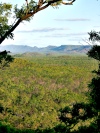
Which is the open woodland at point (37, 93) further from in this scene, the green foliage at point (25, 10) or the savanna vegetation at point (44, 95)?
the green foliage at point (25, 10)

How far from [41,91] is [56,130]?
347 ft

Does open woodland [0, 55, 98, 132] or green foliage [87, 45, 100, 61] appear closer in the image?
green foliage [87, 45, 100, 61]

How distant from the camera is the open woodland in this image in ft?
263

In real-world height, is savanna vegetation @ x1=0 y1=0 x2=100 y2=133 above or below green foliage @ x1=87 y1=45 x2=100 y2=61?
below

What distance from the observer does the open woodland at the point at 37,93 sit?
263ft

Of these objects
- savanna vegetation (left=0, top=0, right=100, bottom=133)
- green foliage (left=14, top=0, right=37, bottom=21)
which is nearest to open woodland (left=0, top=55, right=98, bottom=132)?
savanna vegetation (left=0, top=0, right=100, bottom=133)

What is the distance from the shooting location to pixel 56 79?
15825 centimetres

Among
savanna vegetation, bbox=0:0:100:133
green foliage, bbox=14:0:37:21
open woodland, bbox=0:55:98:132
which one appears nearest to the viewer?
green foliage, bbox=14:0:37:21

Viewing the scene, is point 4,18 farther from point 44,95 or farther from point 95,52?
point 44,95

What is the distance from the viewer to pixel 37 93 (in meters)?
118

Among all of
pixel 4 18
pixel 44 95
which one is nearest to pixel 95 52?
pixel 4 18

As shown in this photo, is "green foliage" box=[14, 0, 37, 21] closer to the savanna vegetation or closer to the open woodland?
the savanna vegetation

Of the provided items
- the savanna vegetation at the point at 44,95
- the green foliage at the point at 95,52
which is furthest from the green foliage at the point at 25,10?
the green foliage at the point at 95,52

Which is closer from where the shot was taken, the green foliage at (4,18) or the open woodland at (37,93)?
the green foliage at (4,18)
